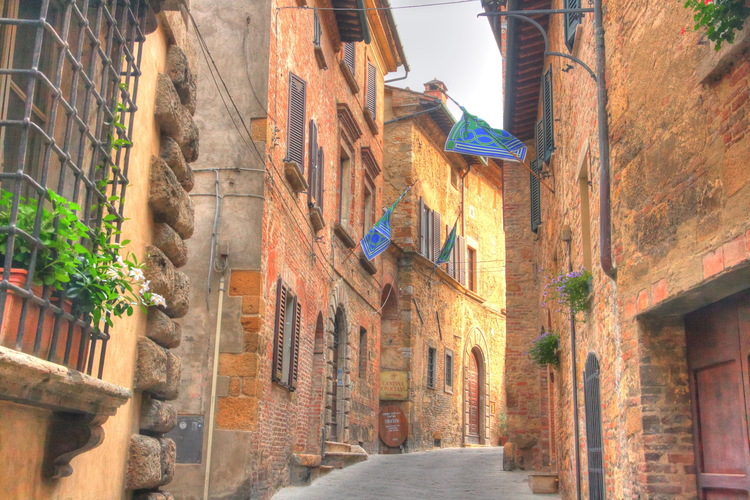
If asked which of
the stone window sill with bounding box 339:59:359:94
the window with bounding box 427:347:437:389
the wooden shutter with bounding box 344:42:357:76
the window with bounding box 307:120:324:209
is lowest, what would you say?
the window with bounding box 427:347:437:389

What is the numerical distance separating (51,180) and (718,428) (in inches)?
172

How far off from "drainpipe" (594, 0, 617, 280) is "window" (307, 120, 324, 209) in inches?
260

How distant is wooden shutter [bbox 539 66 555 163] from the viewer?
1198 cm

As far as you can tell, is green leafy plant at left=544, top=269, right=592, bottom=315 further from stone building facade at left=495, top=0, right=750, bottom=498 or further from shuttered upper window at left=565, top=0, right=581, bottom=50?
shuttered upper window at left=565, top=0, right=581, bottom=50

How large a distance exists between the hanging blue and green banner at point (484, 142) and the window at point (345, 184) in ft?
16.6

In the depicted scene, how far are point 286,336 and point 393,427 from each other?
375 inches

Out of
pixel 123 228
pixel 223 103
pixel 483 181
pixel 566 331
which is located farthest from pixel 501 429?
pixel 123 228

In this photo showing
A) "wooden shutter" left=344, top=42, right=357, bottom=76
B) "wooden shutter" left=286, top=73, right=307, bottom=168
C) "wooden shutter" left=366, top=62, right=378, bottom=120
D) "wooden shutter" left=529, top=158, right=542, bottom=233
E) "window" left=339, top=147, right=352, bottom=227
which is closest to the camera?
"wooden shutter" left=286, top=73, right=307, bottom=168

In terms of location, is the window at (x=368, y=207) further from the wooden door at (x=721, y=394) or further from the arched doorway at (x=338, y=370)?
the wooden door at (x=721, y=394)

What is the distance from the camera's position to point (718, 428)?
217 inches

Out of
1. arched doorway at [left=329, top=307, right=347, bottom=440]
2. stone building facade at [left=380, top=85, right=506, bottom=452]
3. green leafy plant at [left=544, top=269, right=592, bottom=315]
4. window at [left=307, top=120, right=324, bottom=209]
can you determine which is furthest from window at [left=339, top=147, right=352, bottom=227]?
green leafy plant at [left=544, top=269, right=592, bottom=315]

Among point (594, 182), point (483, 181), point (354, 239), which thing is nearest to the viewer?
point (594, 182)

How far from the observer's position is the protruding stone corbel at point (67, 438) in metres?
3.63

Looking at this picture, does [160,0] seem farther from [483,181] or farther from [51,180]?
[483,181]
